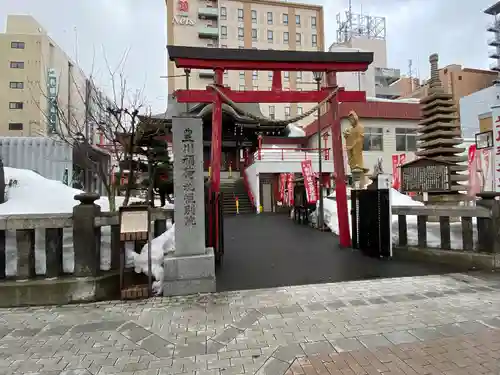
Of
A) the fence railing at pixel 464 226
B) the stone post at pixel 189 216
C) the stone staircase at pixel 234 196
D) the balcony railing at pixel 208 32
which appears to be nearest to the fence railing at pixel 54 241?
the stone post at pixel 189 216

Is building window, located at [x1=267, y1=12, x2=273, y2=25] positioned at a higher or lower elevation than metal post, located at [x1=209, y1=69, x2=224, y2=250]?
higher

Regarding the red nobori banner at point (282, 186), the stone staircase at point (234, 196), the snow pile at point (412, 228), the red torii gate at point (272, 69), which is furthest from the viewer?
the stone staircase at point (234, 196)

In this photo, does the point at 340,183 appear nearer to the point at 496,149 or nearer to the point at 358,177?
the point at 496,149

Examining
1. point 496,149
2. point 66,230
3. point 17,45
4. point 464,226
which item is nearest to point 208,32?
point 17,45

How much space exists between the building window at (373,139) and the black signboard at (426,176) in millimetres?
14117

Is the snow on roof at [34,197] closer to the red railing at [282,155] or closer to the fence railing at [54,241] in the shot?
the fence railing at [54,241]

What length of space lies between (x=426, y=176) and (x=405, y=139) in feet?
54.4

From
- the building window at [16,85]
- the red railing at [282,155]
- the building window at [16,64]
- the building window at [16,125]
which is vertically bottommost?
the red railing at [282,155]

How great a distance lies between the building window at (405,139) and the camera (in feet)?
88.9

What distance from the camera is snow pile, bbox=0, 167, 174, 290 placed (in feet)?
18.1

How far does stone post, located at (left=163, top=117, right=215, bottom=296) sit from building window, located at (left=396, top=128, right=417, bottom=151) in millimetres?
25438

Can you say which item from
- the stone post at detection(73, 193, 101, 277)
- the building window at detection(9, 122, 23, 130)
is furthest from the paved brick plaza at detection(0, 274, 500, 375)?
the building window at detection(9, 122, 23, 130)

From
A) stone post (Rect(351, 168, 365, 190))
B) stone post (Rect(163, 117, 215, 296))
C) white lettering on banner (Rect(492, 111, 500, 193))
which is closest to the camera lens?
stone post (Rect(163, 117, 215, 296))

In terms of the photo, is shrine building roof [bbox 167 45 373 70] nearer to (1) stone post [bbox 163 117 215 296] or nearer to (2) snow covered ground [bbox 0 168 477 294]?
(1) stone post [bbox 163 117 215 296]
